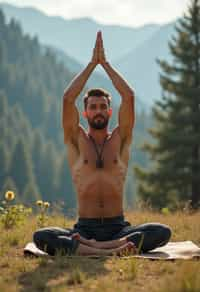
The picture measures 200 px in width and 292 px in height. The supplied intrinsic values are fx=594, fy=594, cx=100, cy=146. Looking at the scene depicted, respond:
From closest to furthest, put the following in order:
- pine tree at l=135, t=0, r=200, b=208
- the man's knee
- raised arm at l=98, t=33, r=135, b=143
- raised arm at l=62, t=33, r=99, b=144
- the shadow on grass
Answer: the shadow on grass
the man's knee
raised arm at l=62, t=33, r=99, b=144
raised arm at l=98, t=33, r=135, b=143
pine tree at l=135, t=0, r=200, b=208

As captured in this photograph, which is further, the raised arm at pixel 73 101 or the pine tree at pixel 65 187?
the pine tree at pixel 65 187

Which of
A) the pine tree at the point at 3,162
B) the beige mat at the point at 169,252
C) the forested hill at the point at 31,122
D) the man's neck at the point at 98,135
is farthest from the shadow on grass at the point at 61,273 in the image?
the pine tree at the point at 3,162

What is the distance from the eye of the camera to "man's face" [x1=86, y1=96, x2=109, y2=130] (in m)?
6.81

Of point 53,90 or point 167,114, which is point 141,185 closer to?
point 167,114

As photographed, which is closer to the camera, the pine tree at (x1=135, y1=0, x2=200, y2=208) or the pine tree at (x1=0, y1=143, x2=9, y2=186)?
the pine tree at (x1=135, y1=0, x2=200, y2=208)

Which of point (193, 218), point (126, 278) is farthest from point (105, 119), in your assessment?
point (193, 218)

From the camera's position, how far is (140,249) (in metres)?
6.39

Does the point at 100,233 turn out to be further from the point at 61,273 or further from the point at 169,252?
the point at 61,273

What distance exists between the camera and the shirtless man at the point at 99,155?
263 inches

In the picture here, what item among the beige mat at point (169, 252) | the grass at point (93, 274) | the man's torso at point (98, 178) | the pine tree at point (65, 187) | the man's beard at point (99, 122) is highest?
the pine tree at point (65, 187)

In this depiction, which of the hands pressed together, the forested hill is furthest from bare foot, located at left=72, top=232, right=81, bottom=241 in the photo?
the forested hill

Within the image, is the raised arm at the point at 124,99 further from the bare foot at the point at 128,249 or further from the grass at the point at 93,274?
the grass at the point at 93,274

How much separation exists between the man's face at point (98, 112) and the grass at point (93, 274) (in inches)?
62.7

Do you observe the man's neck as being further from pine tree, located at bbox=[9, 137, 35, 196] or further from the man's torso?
pine tree, located at bbox=[9, 137, 35, 196]
